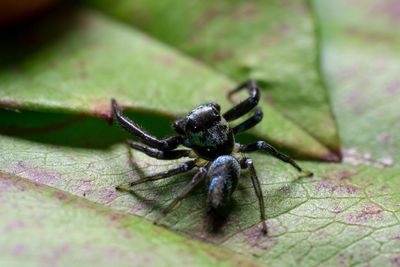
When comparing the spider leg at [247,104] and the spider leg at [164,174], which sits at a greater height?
the spider leg at [247,104]

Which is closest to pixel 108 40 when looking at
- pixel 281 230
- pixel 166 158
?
pixel 166 158

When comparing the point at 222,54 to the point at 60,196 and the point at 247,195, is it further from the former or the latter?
the point at 60,196

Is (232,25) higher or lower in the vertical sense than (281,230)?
higher

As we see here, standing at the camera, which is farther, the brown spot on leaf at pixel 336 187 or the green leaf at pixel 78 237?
the brown spot on leaf at pixel 336 187

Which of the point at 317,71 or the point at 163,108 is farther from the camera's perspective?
the point at 317,71


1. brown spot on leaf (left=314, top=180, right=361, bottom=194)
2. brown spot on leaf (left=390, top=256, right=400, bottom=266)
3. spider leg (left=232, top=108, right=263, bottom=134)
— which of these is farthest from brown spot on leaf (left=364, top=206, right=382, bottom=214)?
spider leg (left=232, top=108, right=263, bottom=134)

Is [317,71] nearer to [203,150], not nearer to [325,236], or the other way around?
[203,150]

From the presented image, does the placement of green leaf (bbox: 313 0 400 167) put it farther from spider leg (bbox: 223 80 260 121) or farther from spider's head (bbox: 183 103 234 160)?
spider's head (bbox: 183 103 234 160)

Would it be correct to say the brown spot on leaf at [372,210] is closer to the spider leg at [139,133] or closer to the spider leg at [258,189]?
the spider leg at [258,189]

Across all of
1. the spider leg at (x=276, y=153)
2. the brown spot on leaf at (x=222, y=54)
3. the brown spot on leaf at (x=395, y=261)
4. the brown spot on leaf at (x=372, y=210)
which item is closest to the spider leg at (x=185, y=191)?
the spider leg at (x=276, y=153)
